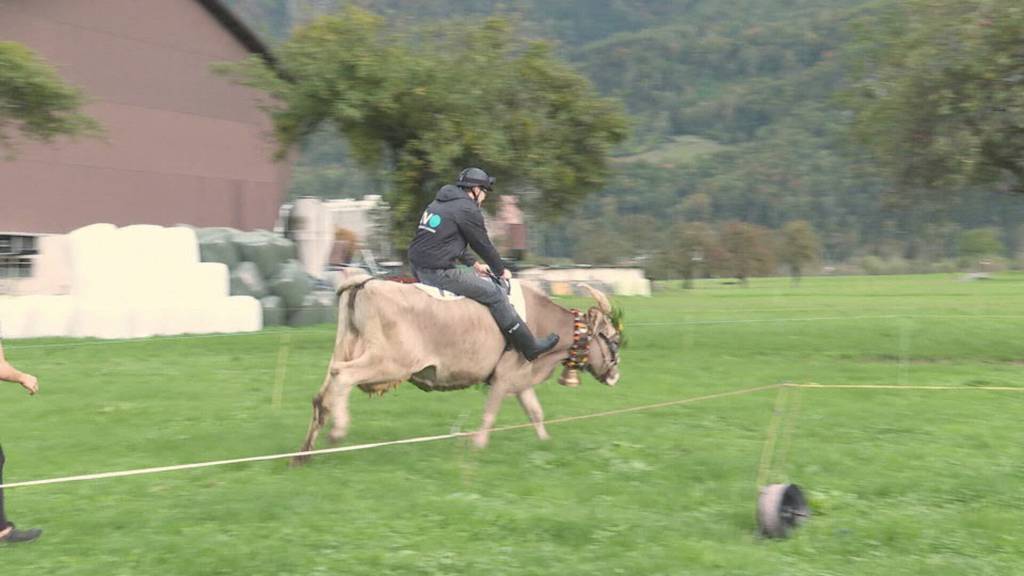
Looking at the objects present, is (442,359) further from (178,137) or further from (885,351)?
(178,137)

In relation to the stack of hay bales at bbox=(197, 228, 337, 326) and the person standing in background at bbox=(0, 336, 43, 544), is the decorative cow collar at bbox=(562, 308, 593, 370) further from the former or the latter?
the stack of hay bales at bbox=(197, 228, 337, 326)

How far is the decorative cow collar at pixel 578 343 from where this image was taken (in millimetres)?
10797

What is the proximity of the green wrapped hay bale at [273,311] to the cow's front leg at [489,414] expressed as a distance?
16.0 m

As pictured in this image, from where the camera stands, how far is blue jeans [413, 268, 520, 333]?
9.80 m

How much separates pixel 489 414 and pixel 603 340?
1695mm

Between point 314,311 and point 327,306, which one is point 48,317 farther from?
point 327,306

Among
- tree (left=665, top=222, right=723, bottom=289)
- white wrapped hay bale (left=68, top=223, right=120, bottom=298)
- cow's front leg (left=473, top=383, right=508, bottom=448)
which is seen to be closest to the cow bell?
cow's front leg (left=473, top=383, right=508, bottom=448)

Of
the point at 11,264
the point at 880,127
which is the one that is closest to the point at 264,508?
the point at 880,127

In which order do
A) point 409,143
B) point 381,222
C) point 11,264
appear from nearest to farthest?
point 409,143 → point 381,222 → point 11,264

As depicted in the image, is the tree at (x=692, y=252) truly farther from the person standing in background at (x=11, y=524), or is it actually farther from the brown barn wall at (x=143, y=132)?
the person standing in background at (x=11, y=524)

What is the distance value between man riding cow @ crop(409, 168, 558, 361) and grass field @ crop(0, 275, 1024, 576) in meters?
1.28

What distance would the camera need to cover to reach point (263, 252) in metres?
26.0

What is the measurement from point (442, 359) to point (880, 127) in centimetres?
1327

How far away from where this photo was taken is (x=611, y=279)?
6988 cm
